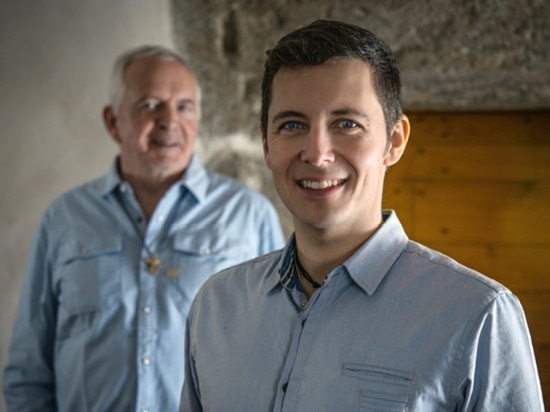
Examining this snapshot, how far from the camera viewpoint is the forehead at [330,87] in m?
1.23

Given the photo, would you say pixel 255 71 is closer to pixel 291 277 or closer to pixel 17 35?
pixel 17 35

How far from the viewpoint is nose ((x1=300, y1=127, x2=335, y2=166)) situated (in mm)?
1218

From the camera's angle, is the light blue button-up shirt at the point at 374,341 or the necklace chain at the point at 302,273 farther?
the necklace chain at the point at 302,273

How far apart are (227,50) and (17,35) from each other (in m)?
0.83

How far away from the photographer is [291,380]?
1200 mm

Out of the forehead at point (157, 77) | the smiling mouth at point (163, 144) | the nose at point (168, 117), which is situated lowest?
the smiling mouth at point (163, 144)

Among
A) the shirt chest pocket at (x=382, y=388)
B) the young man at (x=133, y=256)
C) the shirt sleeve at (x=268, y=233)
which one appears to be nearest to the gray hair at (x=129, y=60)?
the young man at (x=133, y=256)

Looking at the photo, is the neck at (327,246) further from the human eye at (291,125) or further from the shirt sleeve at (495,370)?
the shirt sleeve at (495,370)

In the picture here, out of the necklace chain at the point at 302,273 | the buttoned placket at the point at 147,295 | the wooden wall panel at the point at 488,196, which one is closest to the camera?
the necklace chain at the point at 302,273

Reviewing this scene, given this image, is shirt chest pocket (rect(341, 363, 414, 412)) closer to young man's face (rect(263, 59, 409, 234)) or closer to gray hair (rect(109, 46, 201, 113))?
young man's face (rect(263, 59, 409, 234))

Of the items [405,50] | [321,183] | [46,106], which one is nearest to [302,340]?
[321,183]

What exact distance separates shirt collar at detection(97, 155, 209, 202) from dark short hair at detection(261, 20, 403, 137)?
0.92 metres

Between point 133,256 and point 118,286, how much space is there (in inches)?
3.9

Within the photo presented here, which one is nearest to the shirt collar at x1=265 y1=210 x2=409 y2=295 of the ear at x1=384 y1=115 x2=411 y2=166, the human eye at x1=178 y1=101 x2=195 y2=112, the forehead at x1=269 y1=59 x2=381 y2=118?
the ear at x1=384 y1=115 x2=411 y2=166
